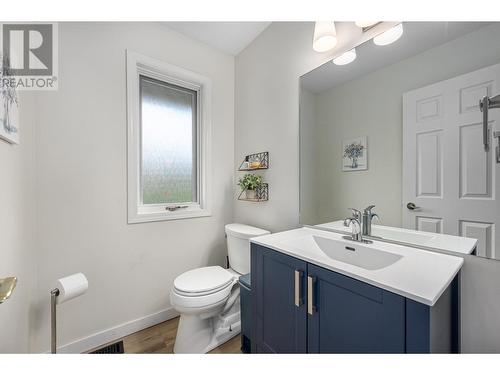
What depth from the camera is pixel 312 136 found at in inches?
Result: 55.5

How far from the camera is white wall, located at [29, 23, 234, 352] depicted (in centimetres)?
126

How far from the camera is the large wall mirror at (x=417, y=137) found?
817 mm

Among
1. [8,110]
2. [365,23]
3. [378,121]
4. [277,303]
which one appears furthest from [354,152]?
[8,110]

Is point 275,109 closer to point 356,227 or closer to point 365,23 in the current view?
point 365,23

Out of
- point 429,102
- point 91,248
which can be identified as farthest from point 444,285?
point 91,248

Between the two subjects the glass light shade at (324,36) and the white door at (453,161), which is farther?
the glass light shade at (324,36)

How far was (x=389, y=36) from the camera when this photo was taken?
1041 mm

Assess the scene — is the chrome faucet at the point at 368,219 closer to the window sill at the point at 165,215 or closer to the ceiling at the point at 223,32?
the window sill at the point at 165,215

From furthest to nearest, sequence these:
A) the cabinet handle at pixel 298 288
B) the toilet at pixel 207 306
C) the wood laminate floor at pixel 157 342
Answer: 1. the wood laminate floor at pixel 157 342
2. the toilet at pixel 207 306
3. the cabinet handle at pixel 298 288

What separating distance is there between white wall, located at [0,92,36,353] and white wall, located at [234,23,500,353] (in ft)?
4.70

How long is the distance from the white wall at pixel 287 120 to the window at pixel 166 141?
384 millimetres

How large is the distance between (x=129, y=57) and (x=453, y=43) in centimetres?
192

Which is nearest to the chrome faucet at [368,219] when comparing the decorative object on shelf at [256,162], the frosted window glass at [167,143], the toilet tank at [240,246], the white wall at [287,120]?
the white wall at [287,120]
